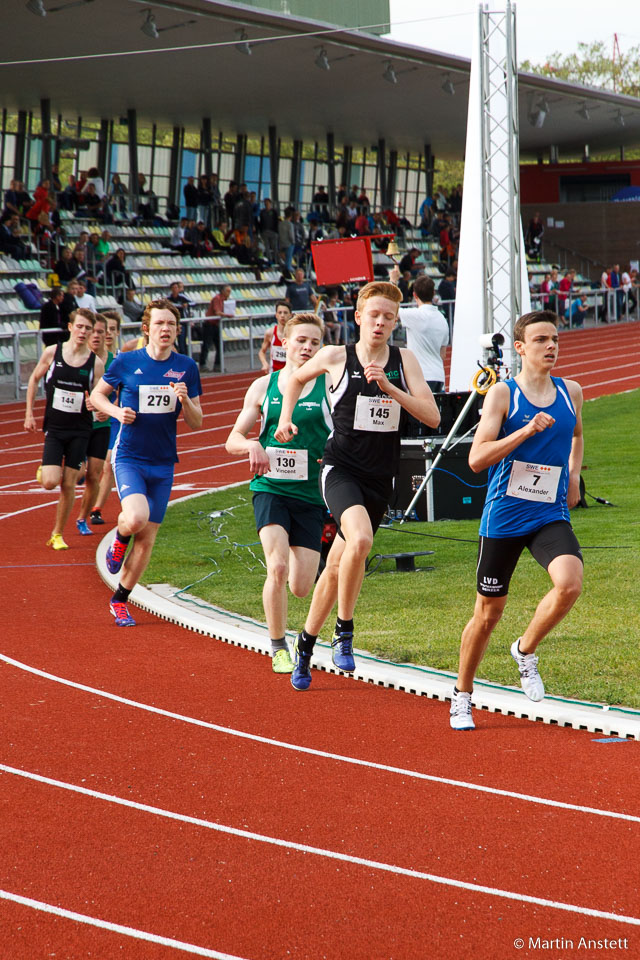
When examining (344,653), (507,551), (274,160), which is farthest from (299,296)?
(507,551)

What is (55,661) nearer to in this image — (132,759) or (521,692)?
(132,759)

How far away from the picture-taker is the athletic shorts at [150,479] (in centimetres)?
774

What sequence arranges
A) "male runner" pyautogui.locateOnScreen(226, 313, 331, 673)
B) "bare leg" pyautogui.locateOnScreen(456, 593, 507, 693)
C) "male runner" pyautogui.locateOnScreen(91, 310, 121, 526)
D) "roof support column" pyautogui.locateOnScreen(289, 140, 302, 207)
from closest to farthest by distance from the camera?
Result: "bare leg" pyautogui.locateOnScreen(456, 593, 507, 693), "male runner" pyautogui.locateOnScreen(226, 313, 331, 673), "male runner" pyautogui.locateOnScreen(91, 310, 121, 526), "roof support column" pyautogui.locateOnScreen(289, 140, 302, 207)

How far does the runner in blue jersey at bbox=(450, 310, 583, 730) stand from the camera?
5.20 meters

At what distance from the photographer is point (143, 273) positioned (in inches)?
1156

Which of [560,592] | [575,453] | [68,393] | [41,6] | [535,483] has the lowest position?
[560,592]

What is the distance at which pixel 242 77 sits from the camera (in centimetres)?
3189

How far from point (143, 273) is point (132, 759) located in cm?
2533

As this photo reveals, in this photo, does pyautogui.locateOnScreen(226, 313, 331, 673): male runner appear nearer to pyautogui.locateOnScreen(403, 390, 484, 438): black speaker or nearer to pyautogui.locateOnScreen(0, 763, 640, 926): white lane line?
pyautogui.locateOnScreen(0, 763, 640, 926): white lane line

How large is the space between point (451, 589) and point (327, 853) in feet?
14.7

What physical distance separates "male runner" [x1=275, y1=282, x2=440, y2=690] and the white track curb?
0.54 m

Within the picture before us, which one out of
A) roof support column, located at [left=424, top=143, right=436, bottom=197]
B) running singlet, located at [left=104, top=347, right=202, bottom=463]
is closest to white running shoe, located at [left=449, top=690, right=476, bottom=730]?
running singlet, located at [left=104, top=347, right=202, bottom=463]

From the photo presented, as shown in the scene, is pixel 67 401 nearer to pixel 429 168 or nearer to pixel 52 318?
pixel 52 318

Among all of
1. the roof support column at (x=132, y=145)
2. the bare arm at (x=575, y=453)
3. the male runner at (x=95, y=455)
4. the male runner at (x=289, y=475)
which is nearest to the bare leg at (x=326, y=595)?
the male runner at (x=289, y=475)
